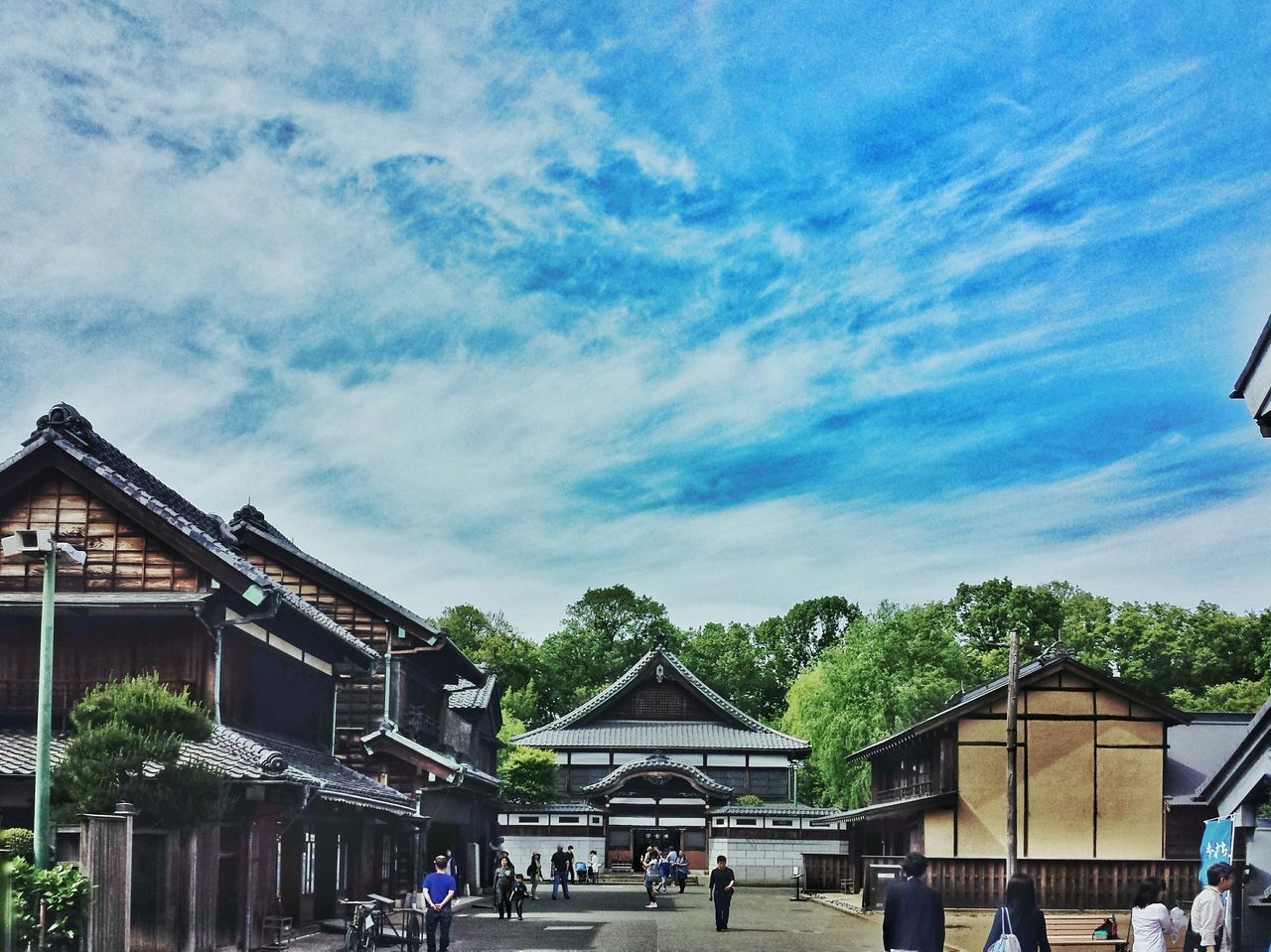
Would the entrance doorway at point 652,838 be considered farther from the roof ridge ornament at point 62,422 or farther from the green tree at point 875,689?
the roof ridge ornament at point 62,422

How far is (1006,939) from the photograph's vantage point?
1152cm

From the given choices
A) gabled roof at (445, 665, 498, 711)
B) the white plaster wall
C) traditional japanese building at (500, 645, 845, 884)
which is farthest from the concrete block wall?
gabled roof at (445, 665, 498, 711)

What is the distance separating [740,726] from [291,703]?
45.4m

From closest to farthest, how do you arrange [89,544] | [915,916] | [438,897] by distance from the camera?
[915,916] < [438,897] < [89,544]

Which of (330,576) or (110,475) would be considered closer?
(110,475)

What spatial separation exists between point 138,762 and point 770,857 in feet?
150

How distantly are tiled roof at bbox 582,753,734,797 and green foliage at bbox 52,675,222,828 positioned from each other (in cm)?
4456

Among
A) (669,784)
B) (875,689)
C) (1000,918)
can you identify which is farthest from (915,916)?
(875,689)

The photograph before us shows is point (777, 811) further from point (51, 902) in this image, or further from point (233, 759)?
point (51, 902)

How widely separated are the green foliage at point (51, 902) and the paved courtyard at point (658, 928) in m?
7.05

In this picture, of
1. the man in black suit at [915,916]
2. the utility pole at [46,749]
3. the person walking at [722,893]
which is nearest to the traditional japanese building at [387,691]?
the person walking at [722,893]

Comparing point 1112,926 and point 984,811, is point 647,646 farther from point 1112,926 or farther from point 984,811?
point 1112,926

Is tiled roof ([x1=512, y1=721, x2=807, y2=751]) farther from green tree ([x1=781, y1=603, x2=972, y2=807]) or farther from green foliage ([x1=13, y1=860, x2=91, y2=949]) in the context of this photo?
green foliage ([x1=13, y1=860, x2=91, y2=949])

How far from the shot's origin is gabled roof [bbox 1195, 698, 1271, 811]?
68.8ft
